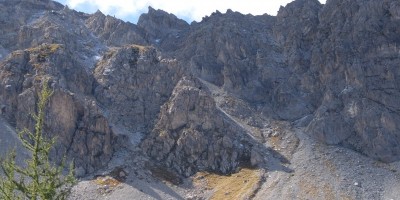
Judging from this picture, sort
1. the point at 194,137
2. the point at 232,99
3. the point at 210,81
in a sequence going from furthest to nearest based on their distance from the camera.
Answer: the point at 210,81, the point at 232,99, the point at 194,137

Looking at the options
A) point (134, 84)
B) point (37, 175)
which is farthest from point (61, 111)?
point (37, 175)

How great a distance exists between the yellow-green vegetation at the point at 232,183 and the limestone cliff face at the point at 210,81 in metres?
3.38

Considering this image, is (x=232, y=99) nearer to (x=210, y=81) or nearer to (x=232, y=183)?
(x=210, y=81)

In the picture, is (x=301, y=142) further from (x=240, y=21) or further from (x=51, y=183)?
(x=51, y=183)

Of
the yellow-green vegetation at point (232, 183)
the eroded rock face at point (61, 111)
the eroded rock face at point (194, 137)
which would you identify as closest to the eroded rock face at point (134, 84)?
the eroded rock face at point (61, 111)

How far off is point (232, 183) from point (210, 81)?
48.3 m

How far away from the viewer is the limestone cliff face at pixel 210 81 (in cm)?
9994

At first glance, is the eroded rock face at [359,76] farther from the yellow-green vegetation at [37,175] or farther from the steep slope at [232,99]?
the yellow-green vegetation at [37,175]

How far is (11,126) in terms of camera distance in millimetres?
96938

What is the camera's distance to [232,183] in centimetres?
9006

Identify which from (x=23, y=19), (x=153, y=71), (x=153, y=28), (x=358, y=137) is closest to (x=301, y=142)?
(x=358, y=137)

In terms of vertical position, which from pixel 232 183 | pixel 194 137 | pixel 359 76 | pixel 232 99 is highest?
pixel 359 76

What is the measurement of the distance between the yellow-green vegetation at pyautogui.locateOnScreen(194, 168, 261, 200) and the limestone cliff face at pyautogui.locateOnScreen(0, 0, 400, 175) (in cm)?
338

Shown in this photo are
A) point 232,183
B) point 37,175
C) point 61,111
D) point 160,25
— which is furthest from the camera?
point 160,25
